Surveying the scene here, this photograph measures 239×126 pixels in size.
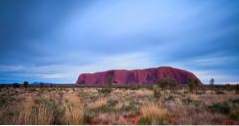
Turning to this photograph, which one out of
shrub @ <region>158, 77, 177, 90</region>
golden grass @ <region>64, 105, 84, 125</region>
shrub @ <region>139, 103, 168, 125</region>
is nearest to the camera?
golden grass @ <region>64, 105, 84, 125</region>

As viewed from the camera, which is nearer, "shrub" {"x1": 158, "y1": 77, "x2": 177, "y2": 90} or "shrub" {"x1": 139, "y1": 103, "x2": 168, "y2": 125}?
"shrub" {"x1": 139, "y1": 103, "x2": 168, "y2": 125}

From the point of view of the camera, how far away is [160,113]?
13.1ft

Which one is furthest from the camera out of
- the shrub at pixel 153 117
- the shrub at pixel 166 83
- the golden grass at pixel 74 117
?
the shrub at pixel 166 83

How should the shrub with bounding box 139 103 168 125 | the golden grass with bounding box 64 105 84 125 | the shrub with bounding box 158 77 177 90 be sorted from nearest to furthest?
1. the golden grass with bounding box 64 105 84 125
2. the shrub with bounding box 139 103 168 125
3. the shrub with bounding box 158 77 177 90

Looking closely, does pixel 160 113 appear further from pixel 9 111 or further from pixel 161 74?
pixel 161 74

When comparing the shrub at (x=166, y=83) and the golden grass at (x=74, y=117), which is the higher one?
the shrub at (x=166, y=83)

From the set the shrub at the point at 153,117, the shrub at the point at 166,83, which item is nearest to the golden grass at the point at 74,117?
the shrub at the point at 153,117

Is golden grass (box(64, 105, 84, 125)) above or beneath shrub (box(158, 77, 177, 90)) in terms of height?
beneath

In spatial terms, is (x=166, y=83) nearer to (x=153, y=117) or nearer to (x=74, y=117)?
(x=153, y=117)

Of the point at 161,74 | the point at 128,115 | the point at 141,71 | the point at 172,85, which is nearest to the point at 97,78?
the point at 141,71

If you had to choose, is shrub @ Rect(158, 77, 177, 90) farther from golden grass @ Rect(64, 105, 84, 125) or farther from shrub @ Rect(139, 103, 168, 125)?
golden grass @ Rect(64, 105, 84, 125)

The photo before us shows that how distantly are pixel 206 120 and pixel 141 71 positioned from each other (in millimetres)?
32168

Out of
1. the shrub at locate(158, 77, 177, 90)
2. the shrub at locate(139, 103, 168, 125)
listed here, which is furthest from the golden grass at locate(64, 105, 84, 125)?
the shrub at locate(158, 77, 177, 90)

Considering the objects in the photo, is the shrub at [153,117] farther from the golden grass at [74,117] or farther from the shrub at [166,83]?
the shrub at [166,83]
